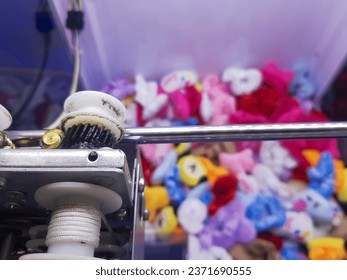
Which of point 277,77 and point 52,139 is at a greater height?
point 277,77

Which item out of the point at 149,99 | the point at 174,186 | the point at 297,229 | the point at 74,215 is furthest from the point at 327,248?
the point at 74,215

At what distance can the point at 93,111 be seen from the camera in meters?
0.34

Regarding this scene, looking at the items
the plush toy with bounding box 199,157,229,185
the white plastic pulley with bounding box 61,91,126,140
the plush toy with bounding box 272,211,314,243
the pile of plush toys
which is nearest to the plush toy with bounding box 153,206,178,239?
the pile of plush toys

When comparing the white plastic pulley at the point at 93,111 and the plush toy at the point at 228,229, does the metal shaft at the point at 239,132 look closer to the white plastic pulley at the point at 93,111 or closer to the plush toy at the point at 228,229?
the white plastic pulley at the point at 93,111

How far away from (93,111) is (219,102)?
86 centimetres

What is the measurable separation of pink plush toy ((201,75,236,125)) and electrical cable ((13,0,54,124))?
1.51ft

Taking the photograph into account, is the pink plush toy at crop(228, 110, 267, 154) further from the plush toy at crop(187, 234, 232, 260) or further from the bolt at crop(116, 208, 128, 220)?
the bolt at crop(116, 208, 128, 220)

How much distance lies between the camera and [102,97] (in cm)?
35

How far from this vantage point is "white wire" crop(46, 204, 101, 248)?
12.1 inches

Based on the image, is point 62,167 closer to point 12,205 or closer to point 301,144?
point 12,205

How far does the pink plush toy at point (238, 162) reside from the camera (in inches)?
41.3
